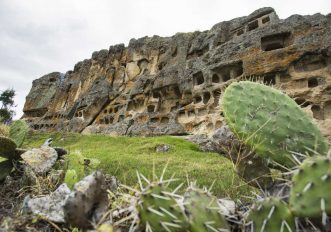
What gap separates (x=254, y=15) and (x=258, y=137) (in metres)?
19.7

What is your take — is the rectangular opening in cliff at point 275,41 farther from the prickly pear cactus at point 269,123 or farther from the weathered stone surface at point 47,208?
the weathered stone surface at point 47,208

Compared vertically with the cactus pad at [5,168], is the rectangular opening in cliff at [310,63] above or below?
above

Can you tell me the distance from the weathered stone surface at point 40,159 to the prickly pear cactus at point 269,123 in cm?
320

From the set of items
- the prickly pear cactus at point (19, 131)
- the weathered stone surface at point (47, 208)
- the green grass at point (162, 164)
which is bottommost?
A: the green grass at point (162, 164)

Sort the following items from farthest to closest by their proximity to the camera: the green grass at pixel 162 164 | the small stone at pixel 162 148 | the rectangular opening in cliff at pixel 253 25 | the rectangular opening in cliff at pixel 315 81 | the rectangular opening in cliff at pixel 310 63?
1. the rectangular opening in cliff at pixel 253 25
2. the rectangular opening in cliff at pixel 310 63
3. the rectangular opening in cliff at pixel 315 81
4. the small stone at pixel 162 148
5. the green grass at pixel 162 164

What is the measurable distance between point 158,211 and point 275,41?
1752 centimetres

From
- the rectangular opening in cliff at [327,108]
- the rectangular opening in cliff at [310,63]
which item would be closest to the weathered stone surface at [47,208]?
the rectangular opening in cliff at [327,108]

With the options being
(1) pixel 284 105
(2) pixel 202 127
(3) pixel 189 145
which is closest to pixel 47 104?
(2) pixel 202 127

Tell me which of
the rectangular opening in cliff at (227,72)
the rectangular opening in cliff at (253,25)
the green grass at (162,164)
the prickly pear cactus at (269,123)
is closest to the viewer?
the prickly pear cactus at (269,123)

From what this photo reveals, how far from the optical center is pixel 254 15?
20.5 metres

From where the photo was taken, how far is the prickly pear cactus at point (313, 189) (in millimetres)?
1694

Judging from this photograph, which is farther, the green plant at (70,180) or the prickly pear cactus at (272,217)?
the green plant at (70,180)

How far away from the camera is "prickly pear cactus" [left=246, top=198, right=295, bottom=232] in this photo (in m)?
1.84

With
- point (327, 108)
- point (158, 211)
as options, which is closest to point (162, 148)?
point (327, 108)
